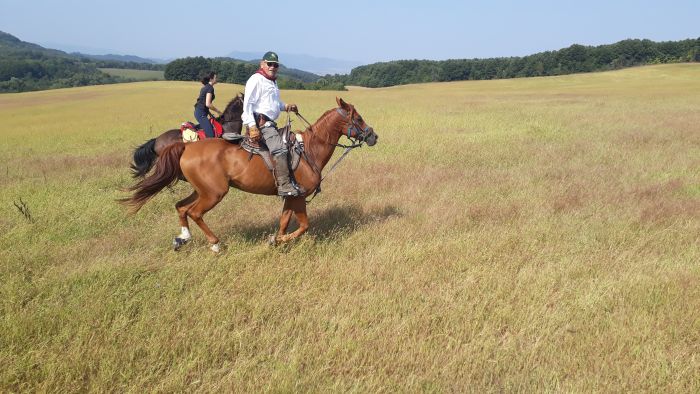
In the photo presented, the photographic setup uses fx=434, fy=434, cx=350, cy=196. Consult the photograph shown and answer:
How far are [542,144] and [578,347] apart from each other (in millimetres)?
12655

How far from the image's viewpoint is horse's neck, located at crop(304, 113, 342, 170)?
672 cm

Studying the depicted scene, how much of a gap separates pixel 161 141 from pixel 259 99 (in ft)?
11.9

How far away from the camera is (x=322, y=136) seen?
6727 mm

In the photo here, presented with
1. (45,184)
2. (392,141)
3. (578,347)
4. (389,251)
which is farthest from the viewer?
(392,141)

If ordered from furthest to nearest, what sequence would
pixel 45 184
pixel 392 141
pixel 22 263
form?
pixel 392 141
pixel 45 184
pixel 22 263

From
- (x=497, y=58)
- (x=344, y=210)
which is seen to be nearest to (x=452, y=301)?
(x=344, y=210)

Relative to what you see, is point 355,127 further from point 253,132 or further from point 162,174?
point 162,174

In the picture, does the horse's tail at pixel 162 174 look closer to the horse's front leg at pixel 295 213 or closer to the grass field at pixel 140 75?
the horse's front leg at pixel 295 213

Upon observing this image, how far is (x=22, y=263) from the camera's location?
19.1ft

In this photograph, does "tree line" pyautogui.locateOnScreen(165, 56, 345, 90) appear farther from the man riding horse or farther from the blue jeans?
the man riding horse

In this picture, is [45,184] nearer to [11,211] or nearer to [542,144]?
[11,211]

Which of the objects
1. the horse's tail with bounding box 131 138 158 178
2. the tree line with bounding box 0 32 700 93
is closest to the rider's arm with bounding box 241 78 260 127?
the horse's tail with bounding box 131 138 158 178

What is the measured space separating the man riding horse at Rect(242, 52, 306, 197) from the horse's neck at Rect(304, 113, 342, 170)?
2.00 ft

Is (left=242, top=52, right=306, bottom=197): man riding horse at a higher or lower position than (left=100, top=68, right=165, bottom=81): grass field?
lower
